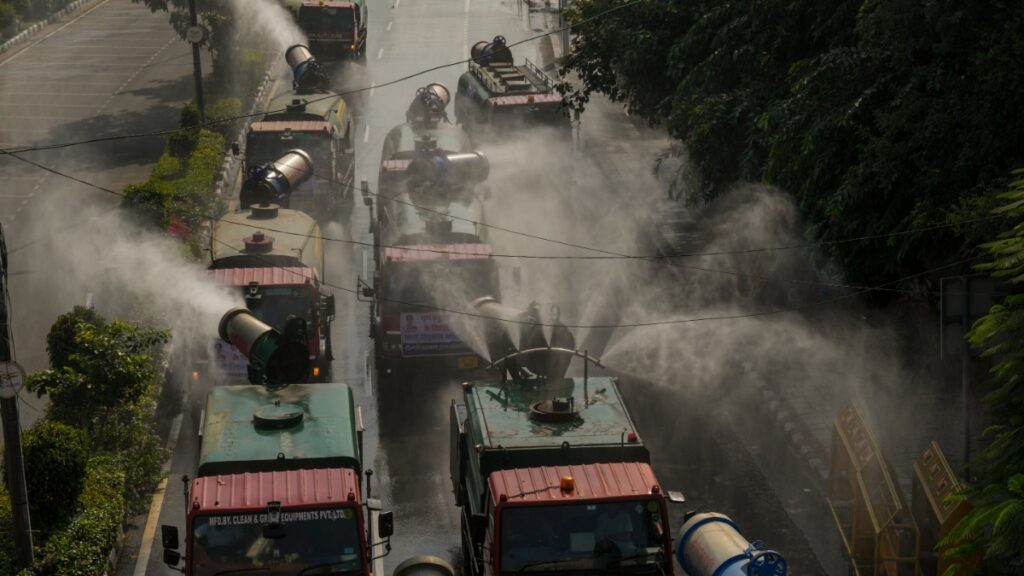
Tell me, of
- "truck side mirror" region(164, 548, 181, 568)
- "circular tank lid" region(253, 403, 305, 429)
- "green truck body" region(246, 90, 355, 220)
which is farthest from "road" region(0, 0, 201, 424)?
"truck side mirror" region(164, 548, 181, 568)

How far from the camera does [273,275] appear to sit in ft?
81.0

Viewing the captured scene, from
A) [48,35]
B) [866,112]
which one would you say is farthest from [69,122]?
[866,112]

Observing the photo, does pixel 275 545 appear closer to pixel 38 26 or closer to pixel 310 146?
pixel 310 146

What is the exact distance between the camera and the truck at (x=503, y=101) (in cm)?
3922

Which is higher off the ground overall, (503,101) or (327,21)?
(327,21)

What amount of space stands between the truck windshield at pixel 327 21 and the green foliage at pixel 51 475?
3414 cm

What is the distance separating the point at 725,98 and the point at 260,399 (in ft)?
43.8

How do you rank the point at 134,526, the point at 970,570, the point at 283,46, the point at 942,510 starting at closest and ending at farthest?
1. the point at 970,570
2. the point at 942,510
3. the point at 134,526
4. the point at 283,46

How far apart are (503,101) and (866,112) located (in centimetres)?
1807

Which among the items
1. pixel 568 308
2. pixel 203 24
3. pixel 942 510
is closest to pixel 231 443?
pixel 942 510

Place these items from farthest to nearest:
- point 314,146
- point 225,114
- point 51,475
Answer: point 225,114, point 314,146, point 51,475

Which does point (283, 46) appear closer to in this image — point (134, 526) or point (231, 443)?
point (134, 526)

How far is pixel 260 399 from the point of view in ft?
57.9

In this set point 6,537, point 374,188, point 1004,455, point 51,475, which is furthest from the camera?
point 374,188
